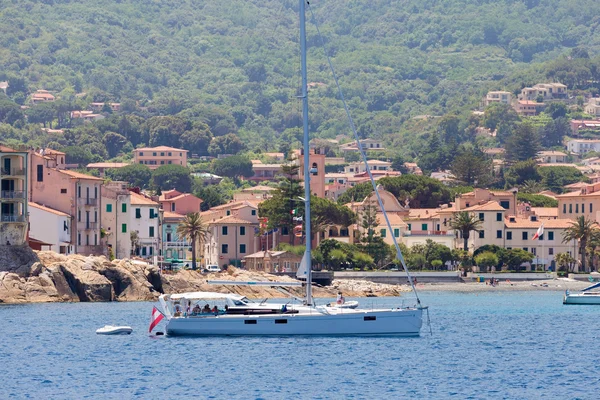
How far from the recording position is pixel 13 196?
9406 cm

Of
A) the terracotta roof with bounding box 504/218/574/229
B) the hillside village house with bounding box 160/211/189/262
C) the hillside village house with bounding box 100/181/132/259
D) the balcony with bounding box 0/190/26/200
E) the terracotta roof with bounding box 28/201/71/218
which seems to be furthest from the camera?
the hillside village house with bounding box 160/211/189/262

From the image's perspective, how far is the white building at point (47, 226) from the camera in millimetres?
102312

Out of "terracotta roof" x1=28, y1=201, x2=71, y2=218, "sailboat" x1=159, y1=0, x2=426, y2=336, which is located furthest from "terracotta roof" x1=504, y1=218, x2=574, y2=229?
"sailboat" x1=159, y1=0, x2=426, y2=336

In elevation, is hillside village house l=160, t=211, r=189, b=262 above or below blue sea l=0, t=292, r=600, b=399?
above

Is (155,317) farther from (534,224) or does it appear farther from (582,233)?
(534,224)

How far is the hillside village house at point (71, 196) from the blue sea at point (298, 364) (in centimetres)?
3037

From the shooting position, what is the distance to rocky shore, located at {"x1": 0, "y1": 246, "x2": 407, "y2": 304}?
8881cm

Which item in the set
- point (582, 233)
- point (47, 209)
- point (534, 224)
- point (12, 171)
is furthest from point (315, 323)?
point (534, 224)

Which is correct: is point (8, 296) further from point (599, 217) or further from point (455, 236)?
point (599, 217)

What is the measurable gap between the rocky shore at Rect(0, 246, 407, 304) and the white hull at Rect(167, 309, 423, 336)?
1095 inches

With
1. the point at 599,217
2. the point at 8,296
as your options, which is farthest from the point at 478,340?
the point at 599,217

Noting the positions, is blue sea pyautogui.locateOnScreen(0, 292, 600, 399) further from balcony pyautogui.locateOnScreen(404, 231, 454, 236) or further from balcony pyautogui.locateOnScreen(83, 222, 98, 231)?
balcony pyautogui.locateOnScreen(404, 231, 454, 236)

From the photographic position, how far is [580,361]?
56.7 m

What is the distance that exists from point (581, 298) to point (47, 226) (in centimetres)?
3837
